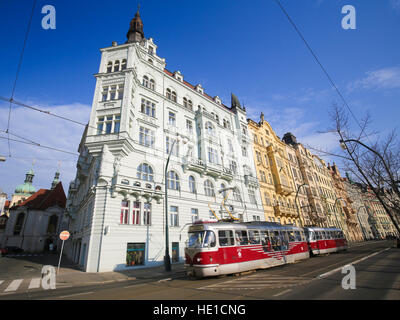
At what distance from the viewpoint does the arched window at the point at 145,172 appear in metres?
20.3

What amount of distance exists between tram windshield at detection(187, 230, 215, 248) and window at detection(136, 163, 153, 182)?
34.0 ft

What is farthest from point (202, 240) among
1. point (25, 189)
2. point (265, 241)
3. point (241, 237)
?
point (25, 189)

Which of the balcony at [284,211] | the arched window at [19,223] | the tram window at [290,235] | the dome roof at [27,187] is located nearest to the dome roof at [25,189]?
the dome roof at [27,187]

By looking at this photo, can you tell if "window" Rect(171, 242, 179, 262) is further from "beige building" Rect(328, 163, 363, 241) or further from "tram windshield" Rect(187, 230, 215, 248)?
"beige building" Rect(328, 163, 363, 241)

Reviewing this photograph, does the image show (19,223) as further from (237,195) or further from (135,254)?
(237,195)

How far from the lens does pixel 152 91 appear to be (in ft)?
81.9

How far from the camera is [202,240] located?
11.2 metres

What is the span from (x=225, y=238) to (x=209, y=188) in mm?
14422

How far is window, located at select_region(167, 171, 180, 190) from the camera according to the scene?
2228cm

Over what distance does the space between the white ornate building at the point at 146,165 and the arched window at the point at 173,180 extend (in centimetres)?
12

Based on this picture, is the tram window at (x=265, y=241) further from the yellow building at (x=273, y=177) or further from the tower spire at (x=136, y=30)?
the tower spire at (x=136, y=30)
